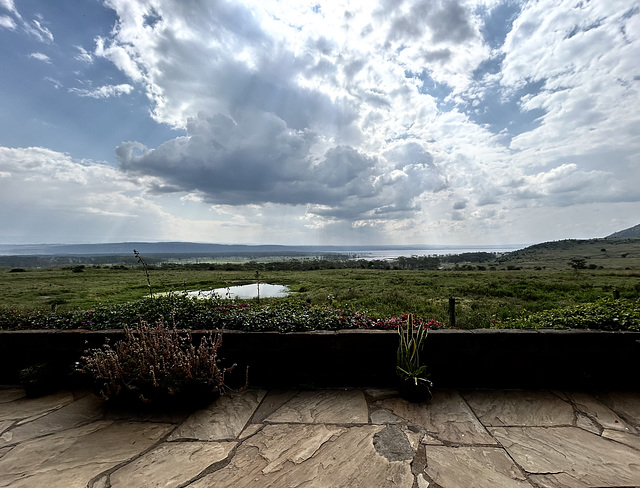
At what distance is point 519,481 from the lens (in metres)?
2.25

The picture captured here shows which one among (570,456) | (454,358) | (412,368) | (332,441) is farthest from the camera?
(454,358)

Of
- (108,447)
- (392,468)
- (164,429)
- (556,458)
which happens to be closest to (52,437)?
(108,447)

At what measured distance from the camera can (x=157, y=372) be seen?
323 centimetres

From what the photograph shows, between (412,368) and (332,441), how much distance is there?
1278 mm

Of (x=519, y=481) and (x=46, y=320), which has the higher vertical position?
(x=46, y=320)

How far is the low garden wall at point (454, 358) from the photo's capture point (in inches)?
146

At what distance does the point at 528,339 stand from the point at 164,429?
4.05m

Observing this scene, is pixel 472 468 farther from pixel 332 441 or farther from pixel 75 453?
pixel 75 453

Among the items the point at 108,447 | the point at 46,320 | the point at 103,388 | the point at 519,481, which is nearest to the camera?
the point at 519,481

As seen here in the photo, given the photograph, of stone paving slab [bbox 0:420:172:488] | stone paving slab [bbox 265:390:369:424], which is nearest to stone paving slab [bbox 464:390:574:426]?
stone paving slab [bbox 265:390:369:424]

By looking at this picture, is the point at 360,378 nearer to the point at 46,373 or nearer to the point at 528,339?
the point at 528,339

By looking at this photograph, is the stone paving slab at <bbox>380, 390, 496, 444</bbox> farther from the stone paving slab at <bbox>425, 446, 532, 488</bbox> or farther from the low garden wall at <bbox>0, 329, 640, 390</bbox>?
the low garden wall at <bbox>0, 329, 640, 390</bbox>

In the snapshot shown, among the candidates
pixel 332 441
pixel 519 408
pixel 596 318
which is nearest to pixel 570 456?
pixel 519 408

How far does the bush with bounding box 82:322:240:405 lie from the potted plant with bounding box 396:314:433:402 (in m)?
1.95
